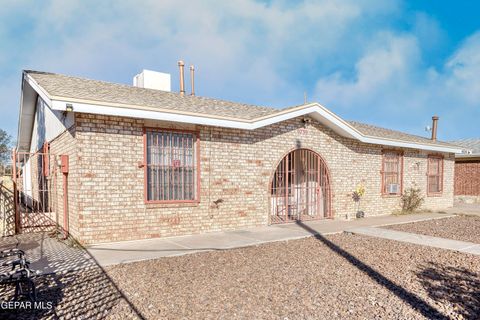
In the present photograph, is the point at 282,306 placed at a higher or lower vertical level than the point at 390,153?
lower

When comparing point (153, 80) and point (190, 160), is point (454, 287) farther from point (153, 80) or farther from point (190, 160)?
point (153, 80)

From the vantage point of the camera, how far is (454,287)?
15.5 feet

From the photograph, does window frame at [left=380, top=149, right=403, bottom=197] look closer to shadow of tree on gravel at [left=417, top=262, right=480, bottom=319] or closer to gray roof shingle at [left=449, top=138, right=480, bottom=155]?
shadow of tree on gravel at [left=417, top=262, right=480, bottom=319]

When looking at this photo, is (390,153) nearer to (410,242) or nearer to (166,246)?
(410,242)

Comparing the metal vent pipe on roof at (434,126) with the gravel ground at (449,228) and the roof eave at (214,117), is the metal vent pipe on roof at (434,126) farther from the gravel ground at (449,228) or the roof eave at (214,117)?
the gravel ground at (449,228)

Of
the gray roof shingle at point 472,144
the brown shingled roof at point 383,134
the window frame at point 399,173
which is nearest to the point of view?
the brown shingled roof at point 383,134

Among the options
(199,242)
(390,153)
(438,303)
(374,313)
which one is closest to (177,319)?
(374,313)

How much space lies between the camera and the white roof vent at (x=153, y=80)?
1230 cm

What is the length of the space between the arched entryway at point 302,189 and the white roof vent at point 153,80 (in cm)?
544

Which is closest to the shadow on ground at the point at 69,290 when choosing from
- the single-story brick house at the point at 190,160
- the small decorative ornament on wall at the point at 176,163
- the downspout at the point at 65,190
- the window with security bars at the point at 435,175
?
the single-story brick house at the point at 190,160

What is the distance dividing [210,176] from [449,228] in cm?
752

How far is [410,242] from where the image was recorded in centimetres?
775

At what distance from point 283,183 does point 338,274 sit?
6.61 metres

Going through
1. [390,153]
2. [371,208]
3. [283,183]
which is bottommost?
[371,208]
